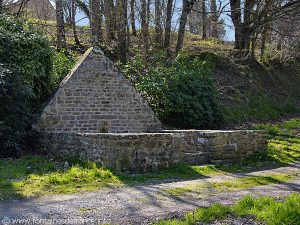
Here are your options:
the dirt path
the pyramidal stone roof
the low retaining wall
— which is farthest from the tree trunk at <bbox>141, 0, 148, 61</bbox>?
the dirt path

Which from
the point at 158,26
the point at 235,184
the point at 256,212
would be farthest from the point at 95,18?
the point at 256,212

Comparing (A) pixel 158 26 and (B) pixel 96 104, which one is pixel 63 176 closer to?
(B) pixel 96 104

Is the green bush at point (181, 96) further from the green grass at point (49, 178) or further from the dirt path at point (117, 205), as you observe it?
the dirt path at point (117, 205)

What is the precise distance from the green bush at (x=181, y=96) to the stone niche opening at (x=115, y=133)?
2.02 meters

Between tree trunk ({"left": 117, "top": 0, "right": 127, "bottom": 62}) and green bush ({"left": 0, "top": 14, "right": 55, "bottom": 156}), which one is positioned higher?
A: tree trunk ({"left": 117, "top": 0, "right": 127, "bottom": 62})

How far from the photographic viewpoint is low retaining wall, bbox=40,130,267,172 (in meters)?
9.05

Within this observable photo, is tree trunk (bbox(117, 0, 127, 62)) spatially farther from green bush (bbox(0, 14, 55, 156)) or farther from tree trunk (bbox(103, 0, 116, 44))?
green bush (bbox(0, 14, 55, 156))

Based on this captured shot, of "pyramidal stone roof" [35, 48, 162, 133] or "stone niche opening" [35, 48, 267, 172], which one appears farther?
"pyramidal stone roof" [35, 48, 162, 133]

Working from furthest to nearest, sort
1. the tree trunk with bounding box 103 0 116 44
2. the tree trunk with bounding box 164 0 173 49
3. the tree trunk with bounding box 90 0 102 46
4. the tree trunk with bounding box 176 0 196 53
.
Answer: the tree trunk with bounding box 164 0 173 49 < the tree trunk with bounding box 176 0 196 53 < the tree trunk with bounding box 103 0 116 44 < the tree trunk with bounding box 90 0 102 46

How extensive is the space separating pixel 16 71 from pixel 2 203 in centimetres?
685

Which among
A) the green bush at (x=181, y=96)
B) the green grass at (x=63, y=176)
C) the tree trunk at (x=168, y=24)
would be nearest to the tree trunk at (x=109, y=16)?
the tree trunk at (x=168, y=24)

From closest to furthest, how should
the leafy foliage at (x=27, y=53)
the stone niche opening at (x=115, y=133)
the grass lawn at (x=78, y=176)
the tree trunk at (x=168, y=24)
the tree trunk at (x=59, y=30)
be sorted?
the grass lawn at (x=78, y=176), the stone niche opening at (x=115, y=133), the leafy foliage at (x=27, y=53), the tree trunk at (x=59, y=30), the tree trunk at (x=168, y=24)

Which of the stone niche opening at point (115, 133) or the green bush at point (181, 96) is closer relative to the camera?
the stone niche opening at point (115, 133)

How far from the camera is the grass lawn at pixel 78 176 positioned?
771 cm
